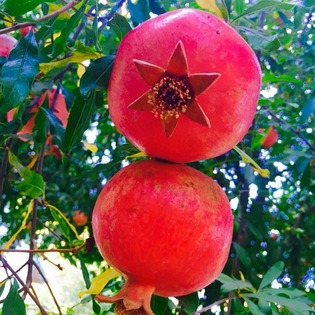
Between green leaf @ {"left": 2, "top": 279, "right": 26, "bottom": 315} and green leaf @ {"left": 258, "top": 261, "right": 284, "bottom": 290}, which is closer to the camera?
green leaf @ {"left": 2, "top": 279, "right": 26, "bottom": 315}

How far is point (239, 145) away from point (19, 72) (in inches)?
47.1

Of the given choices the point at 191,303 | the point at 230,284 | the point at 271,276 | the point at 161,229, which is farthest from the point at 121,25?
the point at 271,276

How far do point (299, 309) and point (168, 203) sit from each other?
0.81m

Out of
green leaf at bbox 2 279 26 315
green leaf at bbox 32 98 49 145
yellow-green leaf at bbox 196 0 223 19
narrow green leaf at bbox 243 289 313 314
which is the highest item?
yellow-green leaf at bbox 196 0 223 19

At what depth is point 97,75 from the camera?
84 cm

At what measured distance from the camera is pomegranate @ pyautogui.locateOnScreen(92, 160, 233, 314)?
0.71 meters

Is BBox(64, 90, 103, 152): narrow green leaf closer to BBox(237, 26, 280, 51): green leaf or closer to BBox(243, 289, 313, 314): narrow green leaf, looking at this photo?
BBox(237, 26, 280, 51): green leaf

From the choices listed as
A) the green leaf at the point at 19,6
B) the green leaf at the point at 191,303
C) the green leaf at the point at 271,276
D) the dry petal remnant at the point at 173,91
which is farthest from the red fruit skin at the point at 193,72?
the green leaf at the point at 271,276

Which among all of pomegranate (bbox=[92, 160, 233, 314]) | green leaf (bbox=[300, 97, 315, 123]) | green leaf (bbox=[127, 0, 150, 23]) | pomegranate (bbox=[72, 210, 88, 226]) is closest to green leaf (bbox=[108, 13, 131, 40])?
green leaf (bbox=[127, 0, 150, 23])

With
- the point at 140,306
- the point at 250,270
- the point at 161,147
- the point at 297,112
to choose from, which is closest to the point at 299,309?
the point at 250,270

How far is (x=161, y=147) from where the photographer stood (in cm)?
74

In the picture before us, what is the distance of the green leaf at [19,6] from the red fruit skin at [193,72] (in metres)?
0.25

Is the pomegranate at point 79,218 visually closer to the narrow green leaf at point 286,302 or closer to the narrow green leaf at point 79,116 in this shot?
the narrow green leaf at point 286,302

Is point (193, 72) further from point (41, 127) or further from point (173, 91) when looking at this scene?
point (41, 127)
